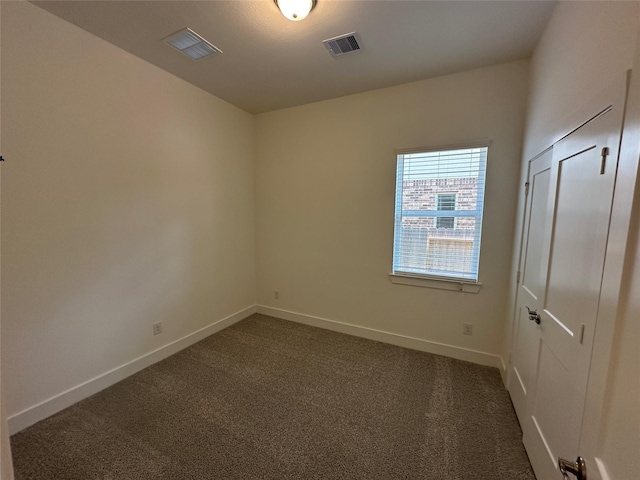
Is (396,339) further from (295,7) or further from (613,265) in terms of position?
(295,7)

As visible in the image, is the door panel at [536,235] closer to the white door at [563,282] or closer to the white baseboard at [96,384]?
the white door at [563,282]

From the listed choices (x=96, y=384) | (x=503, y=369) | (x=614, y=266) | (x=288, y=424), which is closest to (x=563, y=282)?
(x=614, y=266)

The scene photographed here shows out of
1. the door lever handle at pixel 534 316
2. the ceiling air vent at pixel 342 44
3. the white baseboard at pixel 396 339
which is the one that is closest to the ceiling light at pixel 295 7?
the ceiling air vent at pixel 342 44

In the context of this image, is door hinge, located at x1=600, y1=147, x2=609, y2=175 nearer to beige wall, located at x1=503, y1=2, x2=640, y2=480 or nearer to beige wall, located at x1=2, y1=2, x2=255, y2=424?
beige wall, located at x1=503, y1=2, x2=640, y2=480

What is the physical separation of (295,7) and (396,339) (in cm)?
316

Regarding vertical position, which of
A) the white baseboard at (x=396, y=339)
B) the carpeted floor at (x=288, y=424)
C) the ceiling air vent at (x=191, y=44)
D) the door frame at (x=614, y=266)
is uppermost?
the ceiling air vent at (x=191, y=44)

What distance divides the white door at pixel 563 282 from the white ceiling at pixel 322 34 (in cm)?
108

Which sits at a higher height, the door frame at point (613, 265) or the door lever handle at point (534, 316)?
the door frame at point (613, 265)

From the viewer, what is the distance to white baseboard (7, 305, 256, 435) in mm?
1786

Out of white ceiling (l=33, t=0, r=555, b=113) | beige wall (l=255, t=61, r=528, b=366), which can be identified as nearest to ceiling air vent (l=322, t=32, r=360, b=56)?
white ceiling (l=33, t=0, r=555, b=113)

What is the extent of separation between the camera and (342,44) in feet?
6.81

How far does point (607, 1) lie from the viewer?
1.05m

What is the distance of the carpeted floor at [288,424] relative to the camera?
1.53 meters

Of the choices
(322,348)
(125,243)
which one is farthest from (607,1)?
(125,243)
